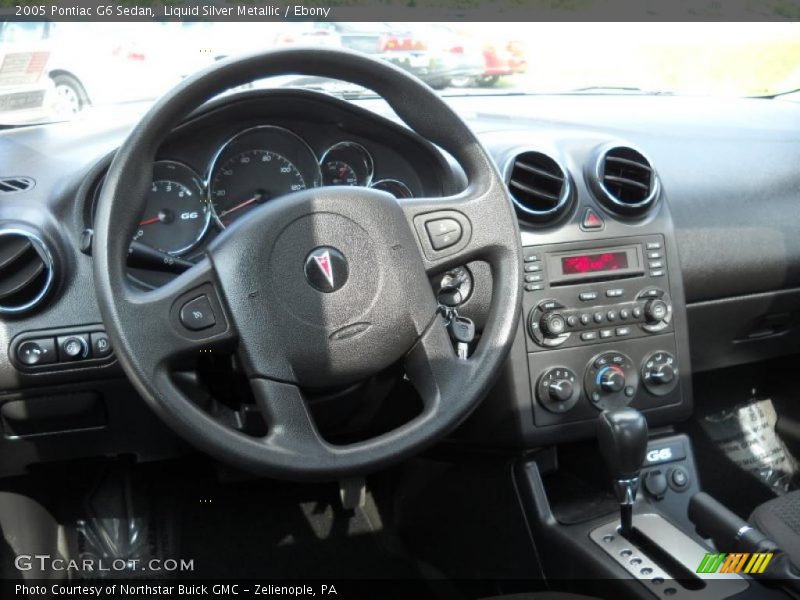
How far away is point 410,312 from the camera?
1491 mm

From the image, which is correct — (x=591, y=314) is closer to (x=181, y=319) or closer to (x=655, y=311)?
(x=655, y=311)

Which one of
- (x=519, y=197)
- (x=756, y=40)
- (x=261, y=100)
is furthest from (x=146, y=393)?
(x=756, y=40)

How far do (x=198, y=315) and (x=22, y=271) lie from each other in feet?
1.43

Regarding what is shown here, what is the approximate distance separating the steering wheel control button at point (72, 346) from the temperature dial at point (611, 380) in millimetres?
1040

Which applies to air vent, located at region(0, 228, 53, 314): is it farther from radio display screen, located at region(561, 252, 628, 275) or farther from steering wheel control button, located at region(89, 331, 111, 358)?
radio display screen, located at region(561, 252, 628, 275)

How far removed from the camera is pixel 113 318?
4.37 feet

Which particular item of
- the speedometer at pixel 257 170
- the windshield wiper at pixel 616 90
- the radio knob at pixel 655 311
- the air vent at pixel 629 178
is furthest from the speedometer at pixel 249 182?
the windshield wiper at pixel 616 90

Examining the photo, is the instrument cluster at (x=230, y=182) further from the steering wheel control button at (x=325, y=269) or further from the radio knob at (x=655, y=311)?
the radio knob at (x=655, y=311)

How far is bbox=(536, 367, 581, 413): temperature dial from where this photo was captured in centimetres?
195

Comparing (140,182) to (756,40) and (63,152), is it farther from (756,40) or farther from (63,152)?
(756,40)

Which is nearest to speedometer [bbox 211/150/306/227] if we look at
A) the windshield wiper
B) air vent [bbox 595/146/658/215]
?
air vent [bbox 595/146/658/215]

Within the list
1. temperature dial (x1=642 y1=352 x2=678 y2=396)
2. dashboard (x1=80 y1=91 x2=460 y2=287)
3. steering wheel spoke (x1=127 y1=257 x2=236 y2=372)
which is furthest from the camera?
temperature dial (x1=642 y1=352 x2=678 y2=396)

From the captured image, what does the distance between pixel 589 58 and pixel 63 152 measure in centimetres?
147

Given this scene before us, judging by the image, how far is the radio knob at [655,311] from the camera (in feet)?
6.61
